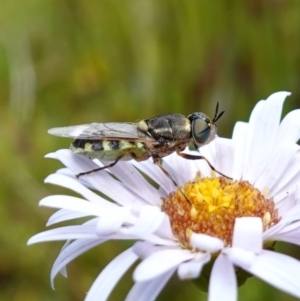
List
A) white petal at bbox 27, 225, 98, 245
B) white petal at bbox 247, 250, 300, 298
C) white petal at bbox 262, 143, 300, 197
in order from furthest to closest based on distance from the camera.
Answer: white petal at bbox 262, 143, 300, 197, white petal at bbox 27, 225, 98, 245, white petal at bbox 247, 250, 300, 298

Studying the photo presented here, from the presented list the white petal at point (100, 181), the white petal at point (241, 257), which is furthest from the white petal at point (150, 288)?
the white petal at point (100, 181)

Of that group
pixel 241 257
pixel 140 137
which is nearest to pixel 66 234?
pixel 241 257

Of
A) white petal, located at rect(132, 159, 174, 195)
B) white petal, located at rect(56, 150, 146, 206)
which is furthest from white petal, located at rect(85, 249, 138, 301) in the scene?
white petal, located at rect(132, 159, 174, 195)

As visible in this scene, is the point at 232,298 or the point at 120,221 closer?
the point at 232,298

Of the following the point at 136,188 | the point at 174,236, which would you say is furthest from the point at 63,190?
the point at 174,236

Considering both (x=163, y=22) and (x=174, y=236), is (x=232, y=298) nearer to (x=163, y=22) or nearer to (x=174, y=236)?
(x=174, y=236)

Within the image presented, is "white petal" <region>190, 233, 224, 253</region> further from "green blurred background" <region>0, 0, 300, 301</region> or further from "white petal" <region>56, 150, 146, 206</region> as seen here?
"green blurred background" <region>0, 0, 300, 301</region>
